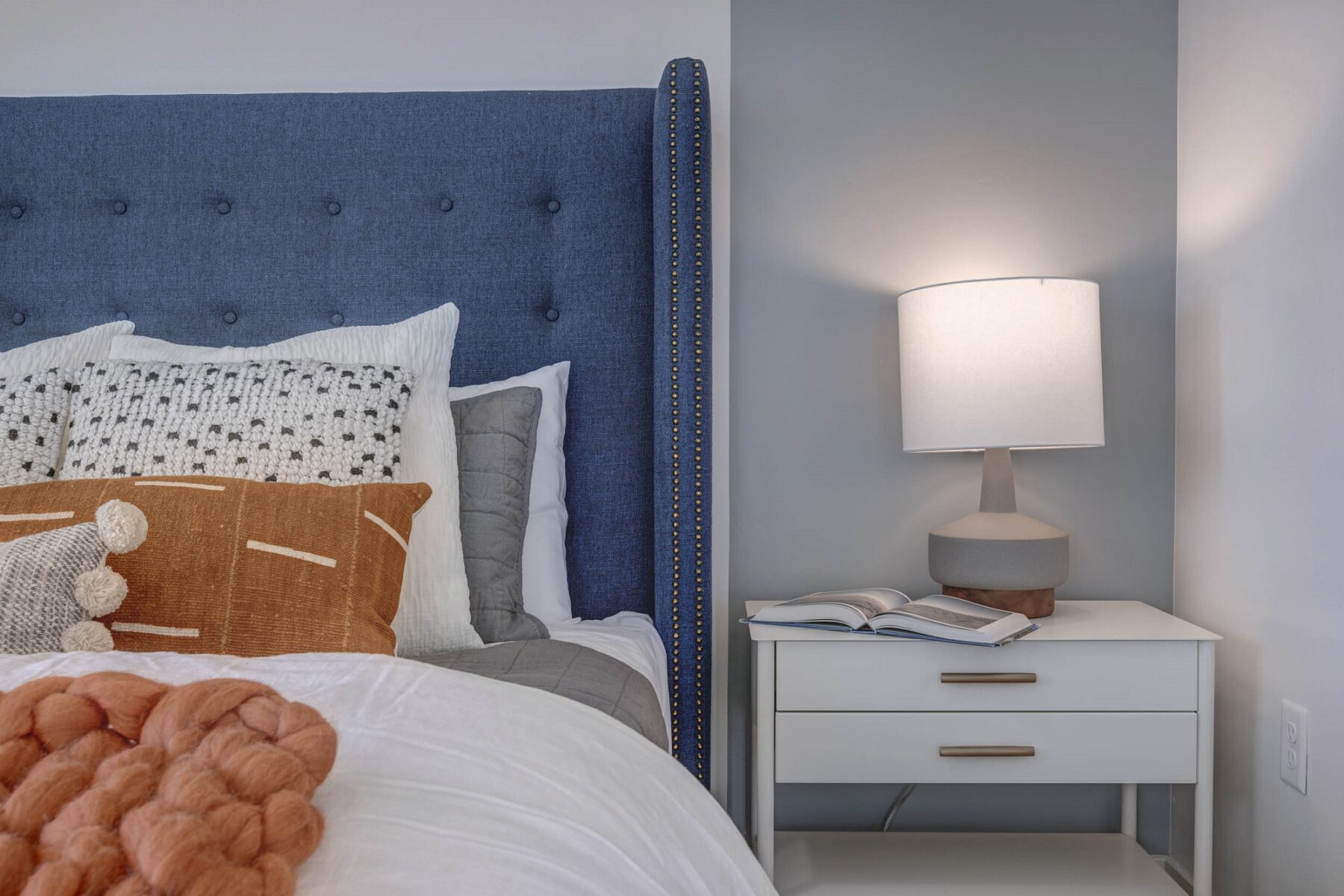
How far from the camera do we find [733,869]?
34.1 inches

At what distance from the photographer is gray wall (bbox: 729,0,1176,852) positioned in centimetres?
179

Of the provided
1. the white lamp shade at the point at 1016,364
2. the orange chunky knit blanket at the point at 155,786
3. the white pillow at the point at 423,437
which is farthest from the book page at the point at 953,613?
the orange chunky knit blanket at the point at 155,786

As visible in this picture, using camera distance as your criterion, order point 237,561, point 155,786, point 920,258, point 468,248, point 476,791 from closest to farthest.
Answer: point 155,786
point 476,791
point 237,561
point 468,248
point 920,258

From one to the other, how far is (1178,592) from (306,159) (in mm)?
1926

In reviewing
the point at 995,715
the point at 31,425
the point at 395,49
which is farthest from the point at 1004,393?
the point at 31,425

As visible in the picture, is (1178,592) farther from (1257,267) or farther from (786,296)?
(786,296)

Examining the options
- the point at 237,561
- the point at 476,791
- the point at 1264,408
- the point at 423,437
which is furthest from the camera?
the point at 1264,408

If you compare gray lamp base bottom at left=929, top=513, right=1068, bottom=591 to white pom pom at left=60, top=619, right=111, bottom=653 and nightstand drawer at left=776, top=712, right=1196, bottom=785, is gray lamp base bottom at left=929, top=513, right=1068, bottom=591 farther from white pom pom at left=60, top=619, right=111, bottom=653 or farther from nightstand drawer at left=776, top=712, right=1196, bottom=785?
white pom pom at left=60, top=619, right=111, bottom=653

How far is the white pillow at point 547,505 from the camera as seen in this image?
4.98ft

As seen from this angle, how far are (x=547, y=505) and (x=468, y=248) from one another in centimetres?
54

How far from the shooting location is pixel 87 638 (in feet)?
3.14

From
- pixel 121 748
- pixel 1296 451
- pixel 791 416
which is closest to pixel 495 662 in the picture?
pixel 121 748

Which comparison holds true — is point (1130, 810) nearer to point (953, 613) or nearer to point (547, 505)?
point (953, 613)

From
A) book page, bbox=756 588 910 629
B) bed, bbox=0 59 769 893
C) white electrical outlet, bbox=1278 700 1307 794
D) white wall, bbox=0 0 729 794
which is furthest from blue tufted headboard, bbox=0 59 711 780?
white electrical outlet, bbox=1278 700 1307 794
